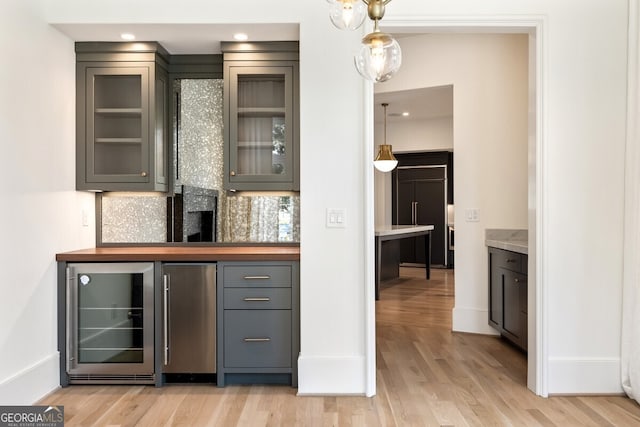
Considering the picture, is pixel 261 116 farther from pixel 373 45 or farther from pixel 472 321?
pixel 472 321

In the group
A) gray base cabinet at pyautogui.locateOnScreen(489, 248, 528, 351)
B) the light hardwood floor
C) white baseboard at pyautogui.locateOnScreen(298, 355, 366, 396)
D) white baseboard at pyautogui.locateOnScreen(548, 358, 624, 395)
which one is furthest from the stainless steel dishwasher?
gray base cabinet at pyautogui.locateOnScreen(489, 248, 528, 351)

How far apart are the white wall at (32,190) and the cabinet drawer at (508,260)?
3197mm

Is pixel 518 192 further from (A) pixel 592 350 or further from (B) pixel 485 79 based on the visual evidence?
(A) pixel 592 350

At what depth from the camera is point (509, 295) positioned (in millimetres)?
3697

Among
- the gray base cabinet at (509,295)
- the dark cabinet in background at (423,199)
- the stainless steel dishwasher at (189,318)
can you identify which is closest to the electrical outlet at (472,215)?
the gray base cabinet at (509,295)

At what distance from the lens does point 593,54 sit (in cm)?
282

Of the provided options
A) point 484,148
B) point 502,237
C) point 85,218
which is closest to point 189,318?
point 85,218

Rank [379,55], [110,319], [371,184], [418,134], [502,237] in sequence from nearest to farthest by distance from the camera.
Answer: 1. [379,55]
2. [371,184]
3. [110,319]
4. [502,237]
5. [418,134]

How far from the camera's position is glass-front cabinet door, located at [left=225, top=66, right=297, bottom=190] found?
124 inches

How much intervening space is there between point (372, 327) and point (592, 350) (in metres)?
1.36

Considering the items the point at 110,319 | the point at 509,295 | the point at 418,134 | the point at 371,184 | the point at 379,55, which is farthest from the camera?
the point at 418,134

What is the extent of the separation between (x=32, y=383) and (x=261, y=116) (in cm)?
214

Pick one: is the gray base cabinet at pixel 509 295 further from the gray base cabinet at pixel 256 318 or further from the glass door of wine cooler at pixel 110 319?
the glass door of wine cooler at pixel 110 319

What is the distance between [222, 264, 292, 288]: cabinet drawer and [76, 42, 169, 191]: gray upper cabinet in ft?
2.81
